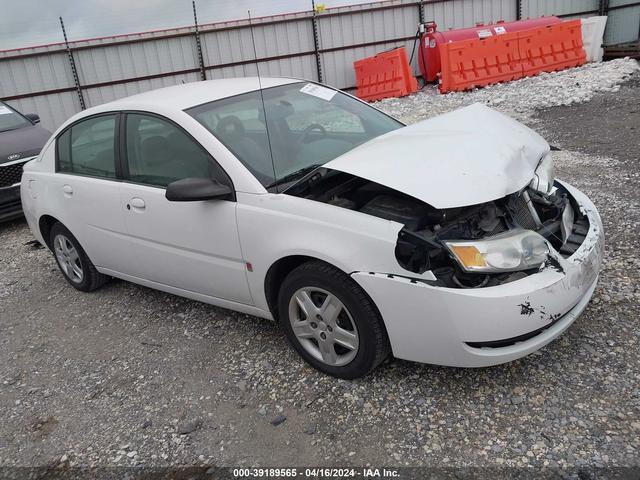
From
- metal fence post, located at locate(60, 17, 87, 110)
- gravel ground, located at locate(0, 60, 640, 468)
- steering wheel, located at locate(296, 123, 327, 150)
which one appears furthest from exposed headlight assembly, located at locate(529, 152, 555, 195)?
metal fence post, located at locate(60, 17, 87, 110)

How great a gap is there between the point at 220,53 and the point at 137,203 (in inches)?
466

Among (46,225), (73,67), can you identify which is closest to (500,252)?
(46,225)

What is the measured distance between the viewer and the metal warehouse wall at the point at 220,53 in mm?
13492

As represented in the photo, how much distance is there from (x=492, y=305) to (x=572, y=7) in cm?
1785

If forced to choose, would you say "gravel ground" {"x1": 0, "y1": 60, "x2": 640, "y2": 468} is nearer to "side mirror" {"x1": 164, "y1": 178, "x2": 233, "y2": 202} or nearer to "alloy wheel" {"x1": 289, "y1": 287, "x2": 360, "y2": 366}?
"alloy wheel" {"x1": 289, "y1": 287, "x2": 360, "y2": 366}

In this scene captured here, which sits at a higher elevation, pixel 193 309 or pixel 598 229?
pixel 598 229

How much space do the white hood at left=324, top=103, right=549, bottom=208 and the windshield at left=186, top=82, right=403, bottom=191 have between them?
368 millimetres

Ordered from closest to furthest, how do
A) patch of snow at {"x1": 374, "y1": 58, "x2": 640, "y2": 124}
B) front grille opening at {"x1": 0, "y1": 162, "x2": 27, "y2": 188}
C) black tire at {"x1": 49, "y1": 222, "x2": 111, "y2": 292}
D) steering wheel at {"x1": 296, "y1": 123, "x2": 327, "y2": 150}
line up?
steering wheel at {"x1": 296, "y1": 123, "x2": 327, "y2": 150} → black tire at {"x1": 49, "y1": 222, "x2": 111, "y2": 292} → front grille opening at {"x1": 0, "y1": 162, "x2": 27, "y2": 188} → patch of snow at {"x1": 374, "y1": 58, "x2": 640, "y2": 124}

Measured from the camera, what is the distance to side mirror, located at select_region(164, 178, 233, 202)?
295cm

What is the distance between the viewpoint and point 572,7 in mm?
16891

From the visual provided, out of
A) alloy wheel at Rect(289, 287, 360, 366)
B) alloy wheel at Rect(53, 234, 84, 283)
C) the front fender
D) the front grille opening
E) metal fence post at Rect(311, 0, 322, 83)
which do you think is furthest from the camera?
metal fence post at Rect(311, 0, 322, 83)

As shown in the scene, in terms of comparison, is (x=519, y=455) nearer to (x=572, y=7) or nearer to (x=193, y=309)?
(x=193, y=309)

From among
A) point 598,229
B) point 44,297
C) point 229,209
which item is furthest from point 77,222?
point 598,229

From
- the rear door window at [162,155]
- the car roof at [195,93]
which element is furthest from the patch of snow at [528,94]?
the rear door window at [162,155]
